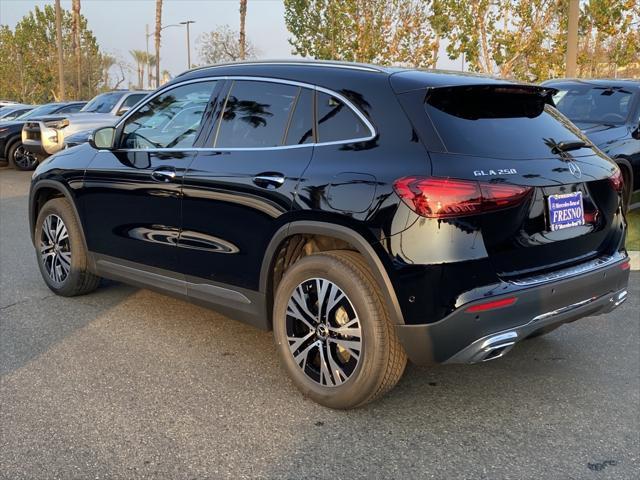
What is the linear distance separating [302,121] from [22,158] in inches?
552

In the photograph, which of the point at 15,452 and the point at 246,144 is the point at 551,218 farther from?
the point at 15,452

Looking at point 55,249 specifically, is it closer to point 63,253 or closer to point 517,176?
point 63,253

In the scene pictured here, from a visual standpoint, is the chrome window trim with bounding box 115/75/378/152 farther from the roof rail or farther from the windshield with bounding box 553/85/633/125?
the windshield with bounding box 553/85/633/125

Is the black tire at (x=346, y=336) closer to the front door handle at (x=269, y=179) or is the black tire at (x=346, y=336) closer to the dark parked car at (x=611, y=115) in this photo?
the front door handle at (x=269, y=179)

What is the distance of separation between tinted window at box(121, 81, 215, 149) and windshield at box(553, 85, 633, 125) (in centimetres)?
514

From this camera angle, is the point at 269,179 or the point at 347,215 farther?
the point at 269,179

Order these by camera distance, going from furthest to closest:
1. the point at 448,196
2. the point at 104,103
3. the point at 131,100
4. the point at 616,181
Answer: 1. the point at 104,103
2. the point at 131,100
3. the point at 616,181
4. the point at 448,196

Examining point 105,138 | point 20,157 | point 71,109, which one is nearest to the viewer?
point 105,138

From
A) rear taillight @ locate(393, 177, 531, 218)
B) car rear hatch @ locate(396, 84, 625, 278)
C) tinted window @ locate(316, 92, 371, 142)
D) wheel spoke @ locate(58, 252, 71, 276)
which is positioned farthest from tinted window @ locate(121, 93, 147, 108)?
rear taillight @ locate(393, 177, 531, 218)

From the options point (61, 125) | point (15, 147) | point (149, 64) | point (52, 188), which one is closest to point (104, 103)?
point (61, 125)

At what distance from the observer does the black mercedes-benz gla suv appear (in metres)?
2.87

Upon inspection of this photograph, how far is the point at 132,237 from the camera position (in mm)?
4387

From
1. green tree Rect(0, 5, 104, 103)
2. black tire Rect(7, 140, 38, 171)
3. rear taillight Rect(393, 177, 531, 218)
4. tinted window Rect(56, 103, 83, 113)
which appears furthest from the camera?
green tree Rect(0, 5, 104, 103)

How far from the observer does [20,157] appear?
1548 centimetres
